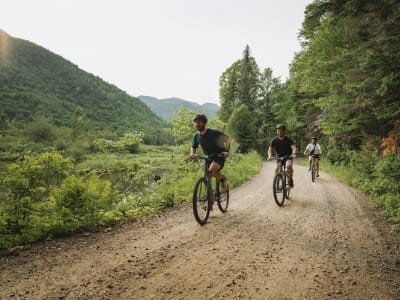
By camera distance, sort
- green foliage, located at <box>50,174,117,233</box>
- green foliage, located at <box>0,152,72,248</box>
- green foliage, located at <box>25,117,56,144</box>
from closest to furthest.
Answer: green foliage, located at <box>0,152,72,248</box> → green foliage, located at <box>50,174,117,233</box> → green foliage, located at <box>25,117,56,144</box>

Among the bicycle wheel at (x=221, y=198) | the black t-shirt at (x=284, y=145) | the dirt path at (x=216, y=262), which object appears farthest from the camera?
the black t-shirt at (x=284, y=145)

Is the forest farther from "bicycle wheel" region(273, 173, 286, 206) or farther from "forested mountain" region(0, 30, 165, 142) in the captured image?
"forested mountain" region(0, 30, 165, 142)

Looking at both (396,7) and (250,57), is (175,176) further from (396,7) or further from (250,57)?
(250,57)

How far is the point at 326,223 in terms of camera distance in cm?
614

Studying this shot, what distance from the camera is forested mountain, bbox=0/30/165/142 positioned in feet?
340

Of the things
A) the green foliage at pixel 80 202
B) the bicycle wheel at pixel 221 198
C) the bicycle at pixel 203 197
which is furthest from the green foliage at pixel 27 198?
the bicycle wheel at pixel 221 198

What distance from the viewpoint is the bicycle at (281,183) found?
25.5 ft

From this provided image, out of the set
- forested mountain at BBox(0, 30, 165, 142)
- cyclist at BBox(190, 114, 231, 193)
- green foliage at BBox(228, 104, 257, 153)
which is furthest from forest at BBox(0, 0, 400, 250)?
forested mountain at BBox(0, 30, 165, 142)

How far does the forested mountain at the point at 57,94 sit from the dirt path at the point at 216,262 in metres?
106

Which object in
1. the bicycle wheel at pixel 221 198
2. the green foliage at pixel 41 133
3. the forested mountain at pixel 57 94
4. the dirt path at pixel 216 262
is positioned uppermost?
the forested mountain at pixel 57 94

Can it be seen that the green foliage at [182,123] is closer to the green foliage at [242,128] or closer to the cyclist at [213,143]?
the cyclist at [213,143]

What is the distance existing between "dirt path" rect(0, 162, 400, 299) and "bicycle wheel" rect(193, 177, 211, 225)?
0.22m

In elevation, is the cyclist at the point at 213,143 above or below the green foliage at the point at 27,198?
above

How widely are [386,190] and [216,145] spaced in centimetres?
675
